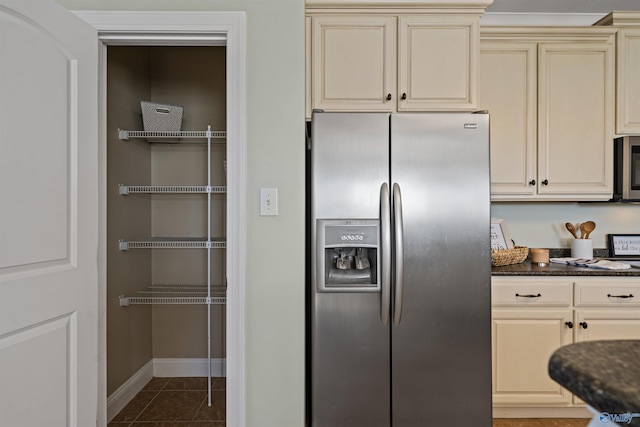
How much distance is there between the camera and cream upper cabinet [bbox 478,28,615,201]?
2.47 m

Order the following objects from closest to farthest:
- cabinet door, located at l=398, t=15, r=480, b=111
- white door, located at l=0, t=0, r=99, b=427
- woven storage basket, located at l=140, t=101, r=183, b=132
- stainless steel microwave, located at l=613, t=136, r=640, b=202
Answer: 1. white door, located at l=0, t=0, r=99, b=427
2. cabinet door, located at l=398, t=15, r=480, b=111
3. stainless steel microwave, located at l=613, t=136, r=640, b=202
4. woven storage basket, located at l=140, t=101, r=183, b=132

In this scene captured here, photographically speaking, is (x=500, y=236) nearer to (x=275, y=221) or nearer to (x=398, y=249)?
(x=398, y=249)

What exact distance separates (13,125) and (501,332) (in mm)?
2428

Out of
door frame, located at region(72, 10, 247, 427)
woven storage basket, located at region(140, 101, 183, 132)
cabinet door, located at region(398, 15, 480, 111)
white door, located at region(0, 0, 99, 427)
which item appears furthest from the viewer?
woven storage basket, located at region(140, 101, 183, 132)

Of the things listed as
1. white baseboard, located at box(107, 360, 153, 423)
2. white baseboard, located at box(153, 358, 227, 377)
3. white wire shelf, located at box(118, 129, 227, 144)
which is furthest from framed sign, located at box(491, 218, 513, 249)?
white baseboard, located at box(107, 360, 153, 423)

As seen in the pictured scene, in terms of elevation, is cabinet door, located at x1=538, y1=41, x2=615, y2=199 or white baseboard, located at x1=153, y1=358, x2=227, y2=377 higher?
cabinet door, located at x1=538, y1=41, x2=615, y2=199

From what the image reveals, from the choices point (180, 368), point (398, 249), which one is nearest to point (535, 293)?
point (398, 249)

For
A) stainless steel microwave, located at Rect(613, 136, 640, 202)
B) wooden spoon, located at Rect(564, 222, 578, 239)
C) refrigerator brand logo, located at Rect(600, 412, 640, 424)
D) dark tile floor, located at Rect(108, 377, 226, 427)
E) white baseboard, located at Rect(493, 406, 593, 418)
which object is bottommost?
dark tile floor, located at Rect(108, 377, 226, 427)

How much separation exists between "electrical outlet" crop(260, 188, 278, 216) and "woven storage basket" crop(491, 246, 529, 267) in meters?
1.38

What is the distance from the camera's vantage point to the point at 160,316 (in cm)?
298

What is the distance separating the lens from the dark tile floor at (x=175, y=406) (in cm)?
230

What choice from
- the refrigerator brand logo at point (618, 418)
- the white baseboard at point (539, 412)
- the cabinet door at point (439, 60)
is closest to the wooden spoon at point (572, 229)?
the white baseboard at point (539, 412)

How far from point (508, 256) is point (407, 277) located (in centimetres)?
94

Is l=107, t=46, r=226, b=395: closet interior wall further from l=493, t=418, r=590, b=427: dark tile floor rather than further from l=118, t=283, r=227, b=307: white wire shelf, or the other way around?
l=493, t=418, r=590, b=427: dark tile floor
